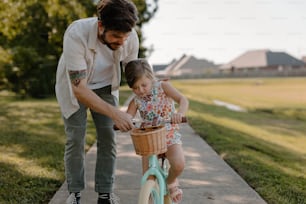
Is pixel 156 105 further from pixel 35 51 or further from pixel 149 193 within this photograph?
pixel 35 51

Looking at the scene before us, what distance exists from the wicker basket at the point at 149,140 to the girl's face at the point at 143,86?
0.39 m

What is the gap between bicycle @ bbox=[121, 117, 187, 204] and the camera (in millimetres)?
2613

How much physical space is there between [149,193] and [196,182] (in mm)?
1773

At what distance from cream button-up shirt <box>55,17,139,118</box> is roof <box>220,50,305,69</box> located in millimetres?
103045

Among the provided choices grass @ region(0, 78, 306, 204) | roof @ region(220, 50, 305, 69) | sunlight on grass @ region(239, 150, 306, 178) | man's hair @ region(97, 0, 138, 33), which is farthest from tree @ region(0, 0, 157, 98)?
roof @ region(220, 50, 305, 69)

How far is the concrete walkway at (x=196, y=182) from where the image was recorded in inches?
154

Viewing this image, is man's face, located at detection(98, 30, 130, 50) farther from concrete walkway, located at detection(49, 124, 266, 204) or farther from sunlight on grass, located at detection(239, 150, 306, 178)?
sunlight on grass, located at detection(239, 150, 306, 178)

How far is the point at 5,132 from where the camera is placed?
26.3 feet

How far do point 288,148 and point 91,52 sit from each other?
571cm

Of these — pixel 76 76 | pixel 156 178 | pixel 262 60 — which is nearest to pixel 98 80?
pixel 76 76

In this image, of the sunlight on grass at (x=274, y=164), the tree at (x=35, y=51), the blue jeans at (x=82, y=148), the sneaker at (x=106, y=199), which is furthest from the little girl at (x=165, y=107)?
the tree at (x=35, y=51)

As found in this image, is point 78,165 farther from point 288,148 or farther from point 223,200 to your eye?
point 288,148

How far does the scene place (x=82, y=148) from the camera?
3.50 metres

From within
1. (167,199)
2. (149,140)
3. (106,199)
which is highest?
(149,140)
